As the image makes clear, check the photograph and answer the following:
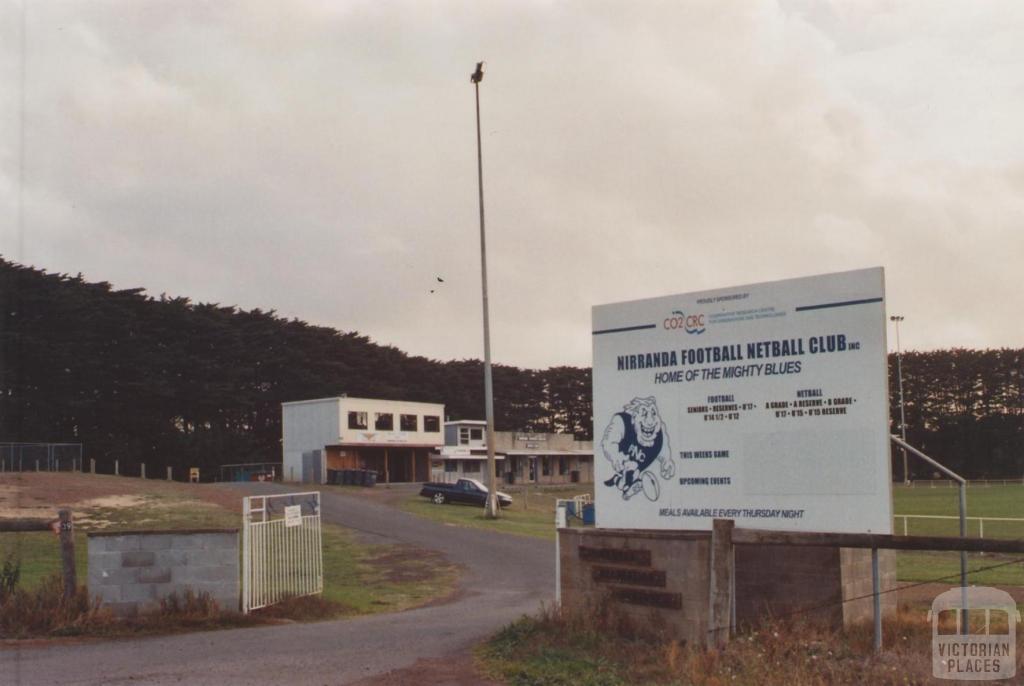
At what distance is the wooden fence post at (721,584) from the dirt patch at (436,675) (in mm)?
2504

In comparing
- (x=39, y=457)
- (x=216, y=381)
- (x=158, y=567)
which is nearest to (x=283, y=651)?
(x=158, y=567)

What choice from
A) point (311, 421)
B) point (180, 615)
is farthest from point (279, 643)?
point (311, 421)

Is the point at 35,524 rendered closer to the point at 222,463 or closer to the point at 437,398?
the point at 222,463

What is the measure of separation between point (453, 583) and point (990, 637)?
13.2 m

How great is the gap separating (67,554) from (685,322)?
9328 mm

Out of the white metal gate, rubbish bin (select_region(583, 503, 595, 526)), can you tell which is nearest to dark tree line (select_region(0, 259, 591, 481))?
rubbish bin (select_region(583, 503, 595, 526))

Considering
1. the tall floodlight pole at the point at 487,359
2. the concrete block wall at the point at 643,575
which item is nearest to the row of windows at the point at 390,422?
the tall floodlight pole at the point at 487,359

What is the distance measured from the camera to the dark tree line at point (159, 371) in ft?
237

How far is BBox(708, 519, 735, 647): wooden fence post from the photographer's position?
10.6 m

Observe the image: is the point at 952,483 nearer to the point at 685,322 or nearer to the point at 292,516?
the point at 292,516

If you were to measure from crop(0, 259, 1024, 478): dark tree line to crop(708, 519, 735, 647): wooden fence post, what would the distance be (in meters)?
64.6

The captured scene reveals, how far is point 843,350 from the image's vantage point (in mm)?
10578

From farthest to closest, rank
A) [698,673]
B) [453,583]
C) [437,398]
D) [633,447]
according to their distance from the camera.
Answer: [437,398] → [453,583] → [633,447] → [698,673]

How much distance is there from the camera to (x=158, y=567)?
1449cm
